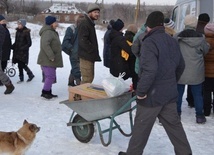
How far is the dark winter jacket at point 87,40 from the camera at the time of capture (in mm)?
5520

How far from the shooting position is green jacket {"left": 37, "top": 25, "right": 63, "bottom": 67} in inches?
248

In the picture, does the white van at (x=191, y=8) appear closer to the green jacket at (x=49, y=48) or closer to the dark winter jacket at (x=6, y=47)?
the green jacket at (x=49, y=48)

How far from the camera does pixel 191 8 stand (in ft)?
25.9

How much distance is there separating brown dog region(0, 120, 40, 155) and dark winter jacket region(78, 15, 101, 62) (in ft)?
7.49

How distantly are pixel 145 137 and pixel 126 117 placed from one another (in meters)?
2.11

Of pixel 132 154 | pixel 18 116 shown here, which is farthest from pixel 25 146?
pixel 18 116

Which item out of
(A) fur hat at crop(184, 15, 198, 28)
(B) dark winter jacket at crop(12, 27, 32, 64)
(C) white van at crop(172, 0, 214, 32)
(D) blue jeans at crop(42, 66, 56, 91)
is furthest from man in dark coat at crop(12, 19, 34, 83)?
(A) fur hat at crop(184, 15, 198, 28)

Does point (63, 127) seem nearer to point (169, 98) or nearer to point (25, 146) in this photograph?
point (25, 146)

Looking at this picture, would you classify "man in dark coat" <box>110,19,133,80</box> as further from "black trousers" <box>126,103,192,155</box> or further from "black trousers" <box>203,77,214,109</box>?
"black trousers" <box>126,103,192,155</box>

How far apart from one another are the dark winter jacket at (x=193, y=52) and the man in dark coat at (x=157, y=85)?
1.59 metres

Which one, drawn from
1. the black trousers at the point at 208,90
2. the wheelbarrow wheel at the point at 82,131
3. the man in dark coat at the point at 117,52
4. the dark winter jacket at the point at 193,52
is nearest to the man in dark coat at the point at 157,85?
the wheelbarrow wheel at the point at 82,131

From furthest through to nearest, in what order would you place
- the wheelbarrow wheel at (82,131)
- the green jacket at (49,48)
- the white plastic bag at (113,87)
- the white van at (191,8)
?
the white van at (191,8)
the green jacket at (49,48)
the wheelbarrow wheel at (82,131)
the white plastic bag at (113,87)

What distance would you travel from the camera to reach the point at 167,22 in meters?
6.05

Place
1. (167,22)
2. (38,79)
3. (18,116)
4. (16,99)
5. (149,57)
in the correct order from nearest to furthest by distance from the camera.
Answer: (149,57) → (18,116) → (167,22) → (16,99) → (38,79)
